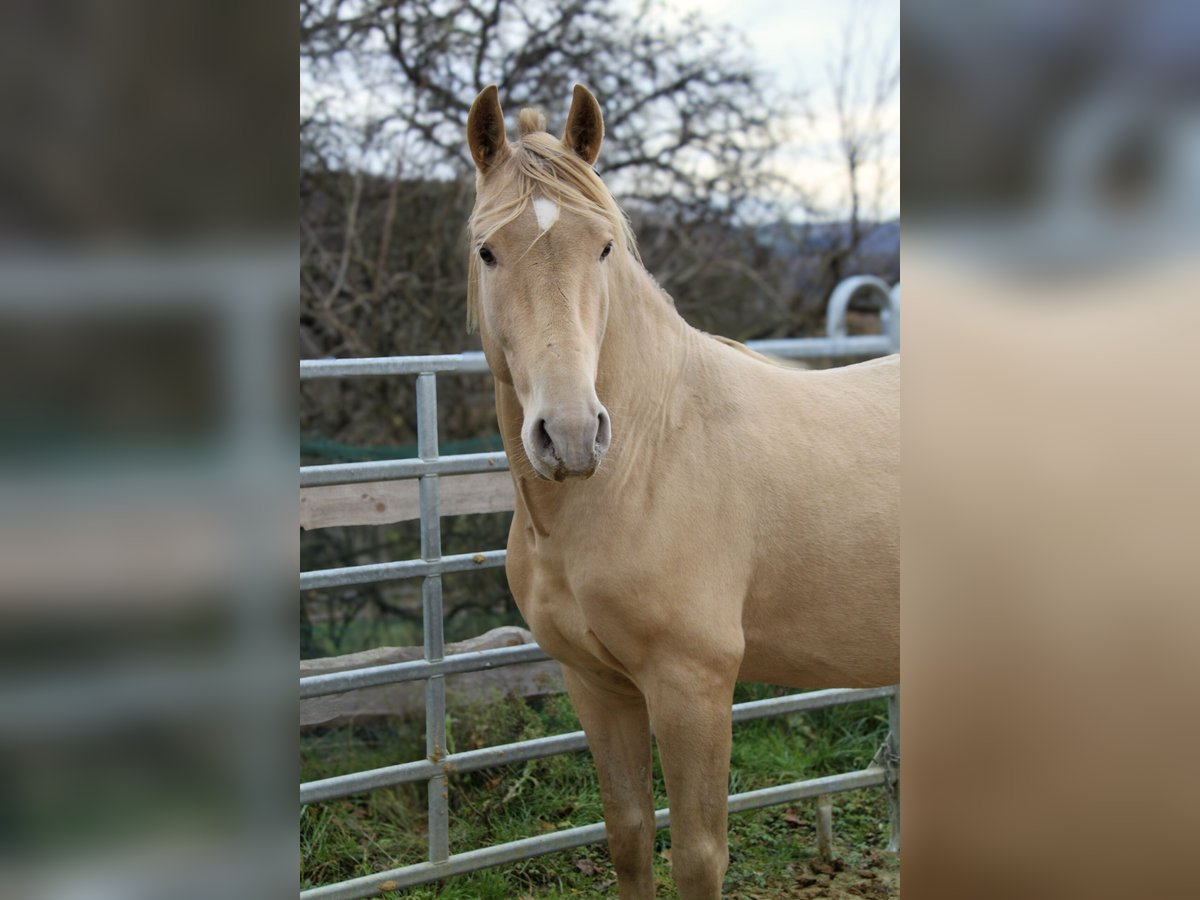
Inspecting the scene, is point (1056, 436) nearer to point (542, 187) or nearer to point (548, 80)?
point (542, 187)

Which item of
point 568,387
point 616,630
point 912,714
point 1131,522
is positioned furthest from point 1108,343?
point 616,630

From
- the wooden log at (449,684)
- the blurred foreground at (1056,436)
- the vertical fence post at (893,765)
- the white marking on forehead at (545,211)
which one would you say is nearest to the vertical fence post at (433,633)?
the wooden log at (449,684)

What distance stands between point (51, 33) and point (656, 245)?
553 cm

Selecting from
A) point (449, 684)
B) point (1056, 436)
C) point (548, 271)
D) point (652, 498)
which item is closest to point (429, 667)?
point (449, 684)

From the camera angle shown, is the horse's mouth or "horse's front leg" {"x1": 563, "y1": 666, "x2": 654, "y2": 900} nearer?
the horse's mouth

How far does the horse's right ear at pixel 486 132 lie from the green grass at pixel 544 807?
6.50ft

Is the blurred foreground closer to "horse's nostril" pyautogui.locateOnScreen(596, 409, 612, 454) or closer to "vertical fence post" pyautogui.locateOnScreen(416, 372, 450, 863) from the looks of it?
"horse's nostril" pyautogui.locateOnScreen(596, 409, 612, 454)

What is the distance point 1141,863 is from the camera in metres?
0.46

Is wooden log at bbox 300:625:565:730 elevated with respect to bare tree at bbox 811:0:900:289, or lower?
lower

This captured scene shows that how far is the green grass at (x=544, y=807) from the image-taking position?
3.06 meters

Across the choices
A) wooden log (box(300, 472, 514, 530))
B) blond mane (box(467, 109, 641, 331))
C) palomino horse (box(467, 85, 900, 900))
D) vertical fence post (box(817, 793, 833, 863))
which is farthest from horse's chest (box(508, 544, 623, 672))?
vertical fence post (box(817, 793, 833, 863))

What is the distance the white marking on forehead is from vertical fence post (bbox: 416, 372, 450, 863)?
3.15 feet

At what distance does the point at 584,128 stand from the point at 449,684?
2196 mm

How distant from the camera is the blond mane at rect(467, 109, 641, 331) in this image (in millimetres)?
1901
